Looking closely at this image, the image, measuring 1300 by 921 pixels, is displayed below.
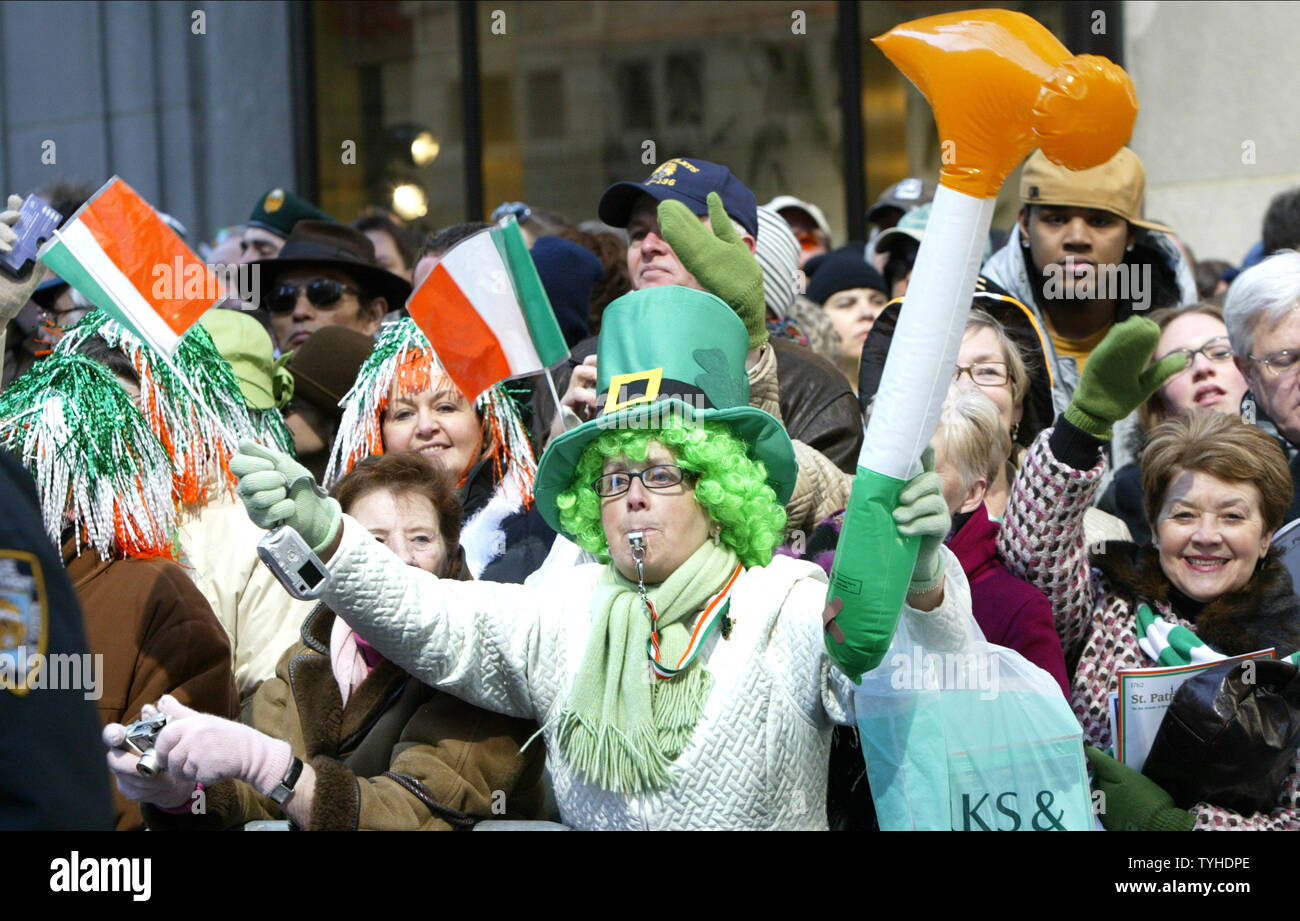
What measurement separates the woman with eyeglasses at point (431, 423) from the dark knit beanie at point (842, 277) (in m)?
2.04

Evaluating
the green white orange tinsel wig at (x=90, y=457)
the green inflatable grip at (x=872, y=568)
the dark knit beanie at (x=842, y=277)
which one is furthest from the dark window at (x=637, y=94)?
the green inflatable grip at (x=872, y=568)

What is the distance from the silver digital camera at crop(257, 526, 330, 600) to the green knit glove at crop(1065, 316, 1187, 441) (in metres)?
1.45

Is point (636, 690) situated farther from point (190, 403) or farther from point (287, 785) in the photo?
point (190, 403)

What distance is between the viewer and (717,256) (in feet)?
12.1

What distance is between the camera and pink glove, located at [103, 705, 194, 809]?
9.57ft

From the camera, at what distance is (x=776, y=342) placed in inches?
170

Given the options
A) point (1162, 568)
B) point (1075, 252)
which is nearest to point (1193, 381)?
point (1075, 252)

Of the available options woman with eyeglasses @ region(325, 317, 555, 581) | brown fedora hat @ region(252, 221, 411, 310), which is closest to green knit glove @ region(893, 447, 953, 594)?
woman with eyeglasses @ region(325, 317, 555, 581)

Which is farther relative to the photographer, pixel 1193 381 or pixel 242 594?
pixel 1193 381

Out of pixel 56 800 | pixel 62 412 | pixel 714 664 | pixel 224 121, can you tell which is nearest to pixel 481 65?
pixel 224 121

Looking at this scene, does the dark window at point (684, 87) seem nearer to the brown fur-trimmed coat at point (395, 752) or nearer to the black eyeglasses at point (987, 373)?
the black eyeglasses at point (987, 373)

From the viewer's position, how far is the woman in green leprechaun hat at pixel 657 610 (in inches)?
117

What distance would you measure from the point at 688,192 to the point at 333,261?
181cm
